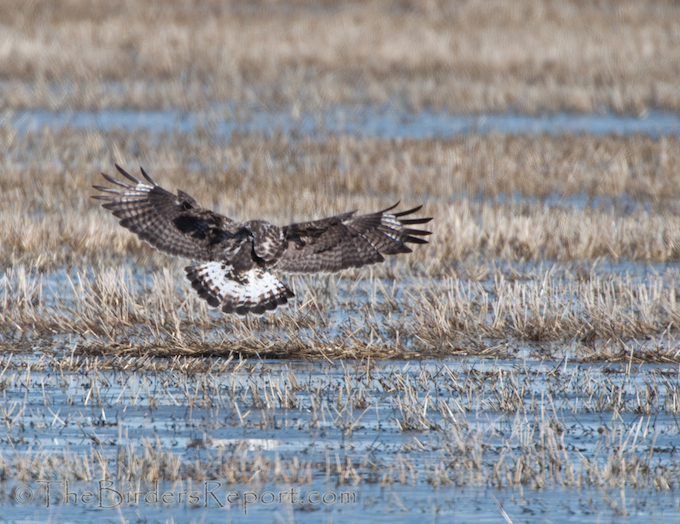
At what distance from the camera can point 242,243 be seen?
302 inches

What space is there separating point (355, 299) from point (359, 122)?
10373 millimetres

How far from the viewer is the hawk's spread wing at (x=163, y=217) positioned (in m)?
7.55

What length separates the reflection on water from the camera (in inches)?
710

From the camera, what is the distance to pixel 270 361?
23.6ft

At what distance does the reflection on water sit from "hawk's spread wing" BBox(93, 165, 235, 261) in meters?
10.2

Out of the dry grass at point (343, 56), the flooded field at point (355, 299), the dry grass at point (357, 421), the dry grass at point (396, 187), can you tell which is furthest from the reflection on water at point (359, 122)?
the dry grass at point (357, 421)

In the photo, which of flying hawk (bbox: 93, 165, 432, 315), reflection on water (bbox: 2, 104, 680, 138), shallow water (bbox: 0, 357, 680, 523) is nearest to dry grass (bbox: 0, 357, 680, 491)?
shallow water (bbox: 0, 357, 680, 523)

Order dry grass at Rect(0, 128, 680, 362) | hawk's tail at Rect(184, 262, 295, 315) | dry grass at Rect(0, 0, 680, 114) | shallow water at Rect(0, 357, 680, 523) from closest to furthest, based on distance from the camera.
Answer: shallow water at Rect(0, 357, 680, 523) → hawk's tail at Rect(184, 262, 295, 315) → dry grass at Rect(0, 128, 680, 362) → dry grass at Rect(0, 0, 680, 114)

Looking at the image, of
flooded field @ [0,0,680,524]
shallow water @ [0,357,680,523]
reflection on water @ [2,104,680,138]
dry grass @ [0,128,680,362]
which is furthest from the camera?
reflection on water @ [2,104,680,138]

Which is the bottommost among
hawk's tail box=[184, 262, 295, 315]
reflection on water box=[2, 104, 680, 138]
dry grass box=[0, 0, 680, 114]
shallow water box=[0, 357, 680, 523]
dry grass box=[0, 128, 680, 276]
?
shallow water box=[0, 357, 680, 523]

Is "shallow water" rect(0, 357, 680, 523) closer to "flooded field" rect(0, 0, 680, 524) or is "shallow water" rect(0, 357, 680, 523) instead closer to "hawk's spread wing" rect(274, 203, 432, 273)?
"flooded field" rect(0, 0, 680, 524)

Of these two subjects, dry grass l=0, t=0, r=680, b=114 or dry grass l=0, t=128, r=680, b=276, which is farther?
dry grass l=0, t=0, r=680, b=114

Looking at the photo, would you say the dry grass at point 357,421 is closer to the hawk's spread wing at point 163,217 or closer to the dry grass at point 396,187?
the hawk's spread wing at point 163,217

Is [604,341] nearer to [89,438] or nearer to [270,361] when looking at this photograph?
[270,361]
